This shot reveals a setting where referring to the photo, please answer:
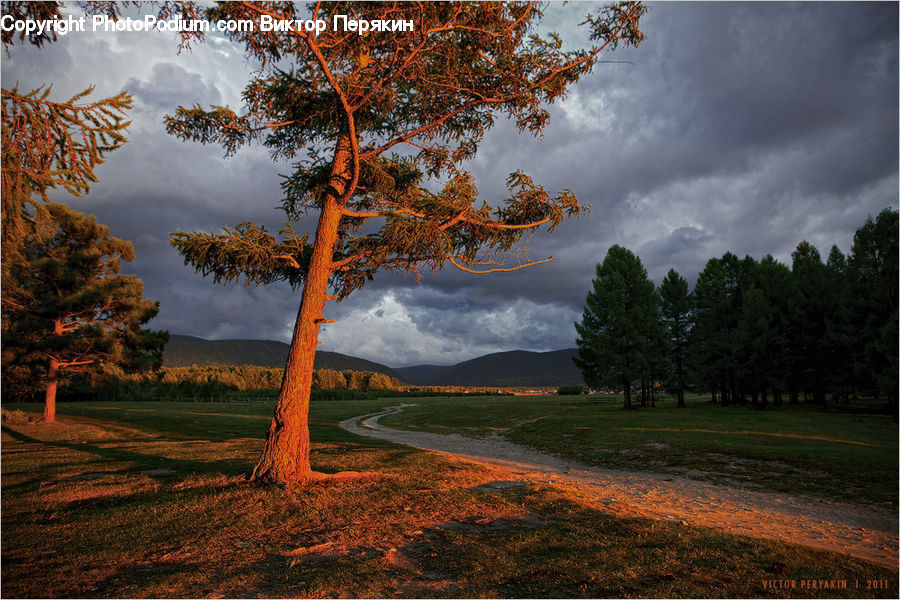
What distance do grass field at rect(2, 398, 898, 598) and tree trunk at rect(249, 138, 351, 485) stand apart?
572 mm

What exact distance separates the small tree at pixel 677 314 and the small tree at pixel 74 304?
159 feet

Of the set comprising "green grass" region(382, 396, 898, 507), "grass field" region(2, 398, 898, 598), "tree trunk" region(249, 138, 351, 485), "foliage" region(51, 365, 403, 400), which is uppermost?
"tree trunk" region(249, 138, 351, 485)

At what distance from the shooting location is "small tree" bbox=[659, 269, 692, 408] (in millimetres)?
47594

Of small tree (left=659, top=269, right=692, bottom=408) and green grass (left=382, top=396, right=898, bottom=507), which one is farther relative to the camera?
small tree (left=659, top=269, right=692, bottom=408)

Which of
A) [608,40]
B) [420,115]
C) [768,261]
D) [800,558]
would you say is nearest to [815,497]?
[800,558]

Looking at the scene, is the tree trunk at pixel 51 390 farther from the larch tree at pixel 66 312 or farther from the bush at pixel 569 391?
the bush at pixel 569 391

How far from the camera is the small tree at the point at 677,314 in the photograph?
47.6 metres

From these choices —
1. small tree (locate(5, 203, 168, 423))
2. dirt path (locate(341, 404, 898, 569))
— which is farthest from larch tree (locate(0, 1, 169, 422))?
dirt path (locate(341, 404, 898, 569))

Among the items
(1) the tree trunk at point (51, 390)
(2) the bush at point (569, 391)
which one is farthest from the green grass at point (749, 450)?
(2) the bush at point (569, 391)

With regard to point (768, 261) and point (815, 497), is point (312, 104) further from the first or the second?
point (768, 261)

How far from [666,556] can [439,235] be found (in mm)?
7026

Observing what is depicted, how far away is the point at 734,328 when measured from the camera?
154 feet

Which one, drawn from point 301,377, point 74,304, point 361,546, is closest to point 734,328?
point 301,377

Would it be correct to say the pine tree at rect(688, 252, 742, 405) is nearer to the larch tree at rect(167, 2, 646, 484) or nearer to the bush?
the larch tree at rect(167, 2, 646, 484)
